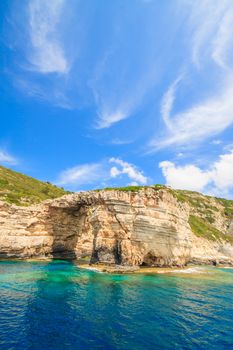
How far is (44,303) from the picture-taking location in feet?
74.7

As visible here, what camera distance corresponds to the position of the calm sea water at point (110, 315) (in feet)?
50.9

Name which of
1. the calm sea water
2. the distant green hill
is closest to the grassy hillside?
the distant green hill

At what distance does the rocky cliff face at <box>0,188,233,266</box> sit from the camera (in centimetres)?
4897

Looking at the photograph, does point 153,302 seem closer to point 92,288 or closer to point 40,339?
point 92,288

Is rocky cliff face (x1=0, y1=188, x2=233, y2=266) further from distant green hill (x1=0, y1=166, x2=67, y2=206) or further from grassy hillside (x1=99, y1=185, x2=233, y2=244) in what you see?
grassy hillside (x1=99, y1=185, x2=233, y2=244)

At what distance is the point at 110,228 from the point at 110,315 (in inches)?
1187

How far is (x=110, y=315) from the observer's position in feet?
66.6

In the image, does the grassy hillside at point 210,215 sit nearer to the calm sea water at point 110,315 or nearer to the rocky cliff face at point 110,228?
the rocky cliff face at point 110,228

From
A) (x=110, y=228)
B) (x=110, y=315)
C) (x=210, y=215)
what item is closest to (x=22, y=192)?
(x=110, y=228)

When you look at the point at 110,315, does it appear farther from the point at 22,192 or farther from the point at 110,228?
the point at 22,192

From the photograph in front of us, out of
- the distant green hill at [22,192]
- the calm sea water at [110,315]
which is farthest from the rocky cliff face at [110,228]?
the calm sea water at [110,315]

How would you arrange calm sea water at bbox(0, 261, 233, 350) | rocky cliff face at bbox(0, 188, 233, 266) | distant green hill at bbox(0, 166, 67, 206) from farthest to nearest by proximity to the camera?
distant green hill at bbox(0, 166, 67, 206) → rocky cliff face at bbox(0, 188, 233, 266) → calm sea water at bbox(0, 261, 233, 350)

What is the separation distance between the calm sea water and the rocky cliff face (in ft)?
51.0

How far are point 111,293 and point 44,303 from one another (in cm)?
781
